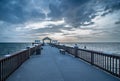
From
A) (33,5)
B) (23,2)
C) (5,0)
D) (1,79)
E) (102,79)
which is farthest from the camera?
(33,5)

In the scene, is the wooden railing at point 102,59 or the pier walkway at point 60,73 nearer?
the pier walkway at point 60,73

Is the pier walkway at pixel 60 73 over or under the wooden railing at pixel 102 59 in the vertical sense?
under

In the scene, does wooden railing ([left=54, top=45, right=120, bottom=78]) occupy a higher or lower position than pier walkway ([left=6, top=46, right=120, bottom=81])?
higher

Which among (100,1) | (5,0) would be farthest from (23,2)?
(100,1)

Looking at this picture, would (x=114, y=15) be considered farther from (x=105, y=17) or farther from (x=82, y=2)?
(x=82, y=2)

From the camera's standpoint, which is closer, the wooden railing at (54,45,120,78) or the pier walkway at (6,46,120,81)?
the pier walkway at (6,46,120,81)

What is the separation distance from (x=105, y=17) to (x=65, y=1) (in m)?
5.33

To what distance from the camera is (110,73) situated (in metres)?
7.47

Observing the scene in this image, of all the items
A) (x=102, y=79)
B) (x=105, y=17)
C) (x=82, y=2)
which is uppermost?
(x=82, y=2)

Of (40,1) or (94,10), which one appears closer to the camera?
(40,1)

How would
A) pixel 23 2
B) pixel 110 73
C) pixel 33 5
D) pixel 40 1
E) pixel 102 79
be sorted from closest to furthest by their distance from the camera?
pixel 102 79 → pixel 110 73 → pixel 23 2 → pixel 40 1 → pixel 33 5

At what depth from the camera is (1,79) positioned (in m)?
5.91

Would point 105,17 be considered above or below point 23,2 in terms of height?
below

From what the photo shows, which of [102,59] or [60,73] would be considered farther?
[102,59]
